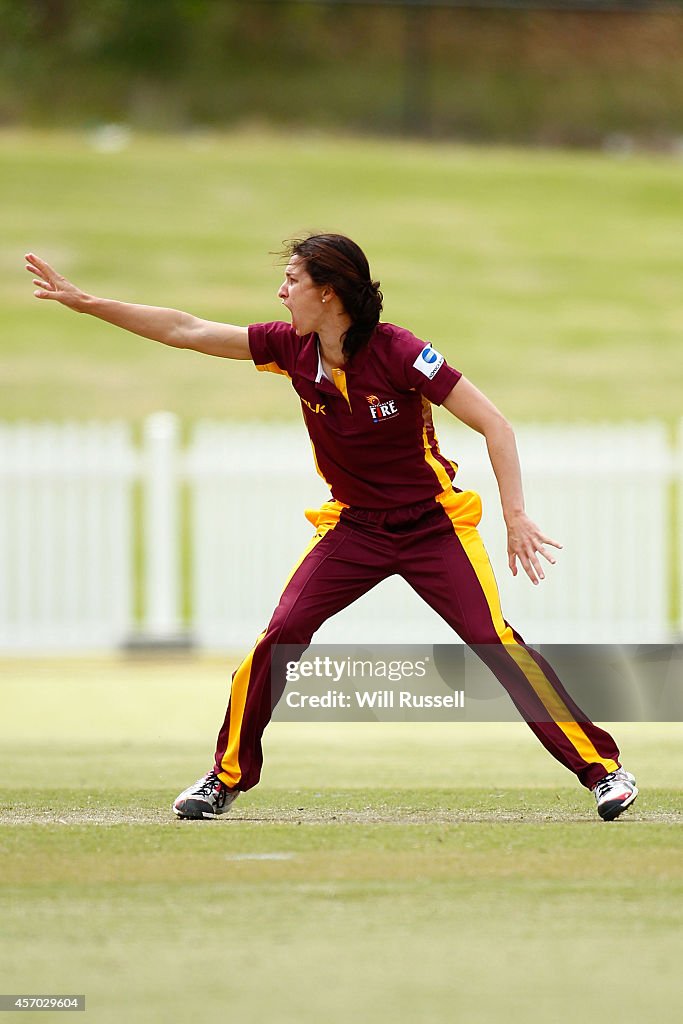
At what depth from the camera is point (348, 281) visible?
5289 millimetres

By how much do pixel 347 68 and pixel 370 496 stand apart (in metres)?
25.3

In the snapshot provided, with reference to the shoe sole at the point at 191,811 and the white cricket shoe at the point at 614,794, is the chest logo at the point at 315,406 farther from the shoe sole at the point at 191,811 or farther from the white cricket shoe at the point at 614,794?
the white cricket shoe at the point at 614,794

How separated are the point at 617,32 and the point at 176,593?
75.6 ft

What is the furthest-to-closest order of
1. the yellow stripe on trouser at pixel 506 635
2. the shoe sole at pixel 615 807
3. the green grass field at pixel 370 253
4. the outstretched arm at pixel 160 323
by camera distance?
the green grass field at pixel 370 253 < the outstretched arm at pixel 160 323 < the yellow stripe on trouser at pixel 506 635 < the shoe sole at pixel 615 807

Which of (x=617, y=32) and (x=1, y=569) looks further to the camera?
(x=617, y=32)

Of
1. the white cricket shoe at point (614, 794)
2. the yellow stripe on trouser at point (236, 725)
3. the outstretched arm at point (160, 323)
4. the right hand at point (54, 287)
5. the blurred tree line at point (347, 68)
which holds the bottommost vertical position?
the white cricket shoe at point (614, 794)

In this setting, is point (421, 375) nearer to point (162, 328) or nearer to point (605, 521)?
point (162, 328)

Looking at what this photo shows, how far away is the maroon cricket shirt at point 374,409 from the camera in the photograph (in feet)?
17.2

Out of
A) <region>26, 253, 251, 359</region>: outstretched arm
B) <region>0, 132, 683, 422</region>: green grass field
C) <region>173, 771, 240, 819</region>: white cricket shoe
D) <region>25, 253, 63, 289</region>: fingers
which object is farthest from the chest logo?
<region>0, 132, 683, 422</region>: green grass field

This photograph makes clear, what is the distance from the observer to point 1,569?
11.9 meters

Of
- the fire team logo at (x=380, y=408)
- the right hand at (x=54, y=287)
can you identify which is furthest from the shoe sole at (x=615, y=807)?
the right hand at (x=54, y=287)

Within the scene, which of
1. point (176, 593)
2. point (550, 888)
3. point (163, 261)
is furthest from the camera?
point (163, 261)

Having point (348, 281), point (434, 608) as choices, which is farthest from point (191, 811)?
point (348, 281)

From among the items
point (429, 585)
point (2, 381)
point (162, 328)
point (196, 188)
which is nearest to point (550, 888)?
point (429, 585)
